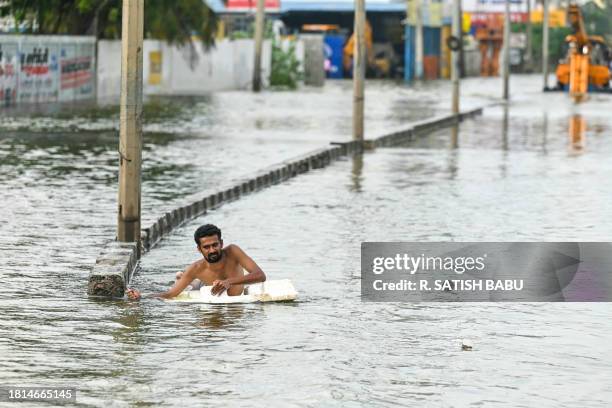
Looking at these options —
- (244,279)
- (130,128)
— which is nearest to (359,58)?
(130,128)

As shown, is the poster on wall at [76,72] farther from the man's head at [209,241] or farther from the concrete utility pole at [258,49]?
the man's head at [209,241]

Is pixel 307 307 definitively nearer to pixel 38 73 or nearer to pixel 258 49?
pixel 38 73

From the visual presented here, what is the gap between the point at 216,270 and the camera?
12023 mm

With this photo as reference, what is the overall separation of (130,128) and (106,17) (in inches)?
1445

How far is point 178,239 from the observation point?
50.6 ft

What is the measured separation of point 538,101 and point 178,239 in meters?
39.5

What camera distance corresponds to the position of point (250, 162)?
24125 millimetres

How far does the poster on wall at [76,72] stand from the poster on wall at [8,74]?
371 centimetres

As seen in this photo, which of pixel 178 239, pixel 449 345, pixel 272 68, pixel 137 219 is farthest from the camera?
pixel 272 68

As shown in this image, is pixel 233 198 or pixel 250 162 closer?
pixel 233 198

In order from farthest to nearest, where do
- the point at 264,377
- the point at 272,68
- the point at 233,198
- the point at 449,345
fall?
the point at 272,68 < the point at 233,198 < the point at 449,345 < the point at 264,377

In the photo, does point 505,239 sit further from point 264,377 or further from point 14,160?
point 14,160

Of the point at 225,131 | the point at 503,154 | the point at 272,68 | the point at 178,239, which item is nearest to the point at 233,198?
the point at 178,239

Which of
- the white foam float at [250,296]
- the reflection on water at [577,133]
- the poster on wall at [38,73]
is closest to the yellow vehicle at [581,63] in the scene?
the reflection on water at [577,133]
